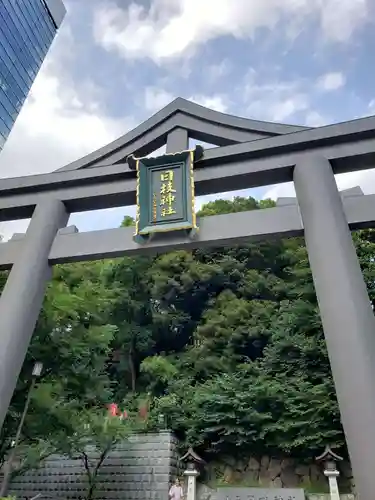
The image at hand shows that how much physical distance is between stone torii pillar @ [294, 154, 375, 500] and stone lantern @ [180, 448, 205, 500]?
977cm

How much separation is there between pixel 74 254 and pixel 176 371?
1347 cm

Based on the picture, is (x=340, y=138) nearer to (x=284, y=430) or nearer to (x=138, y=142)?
(x=138, y=142)

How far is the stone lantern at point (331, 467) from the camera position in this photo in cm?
1073

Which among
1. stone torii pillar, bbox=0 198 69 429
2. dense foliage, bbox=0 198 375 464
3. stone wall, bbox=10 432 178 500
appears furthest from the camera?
stone wall, bbox=10 432 178 500

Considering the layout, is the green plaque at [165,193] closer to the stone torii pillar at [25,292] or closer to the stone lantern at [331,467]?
the stone torii pillar at [25,292]

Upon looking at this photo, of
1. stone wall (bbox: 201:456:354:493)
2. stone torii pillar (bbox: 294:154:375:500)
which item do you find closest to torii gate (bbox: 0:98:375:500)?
stone torii pillar (bbox: 294:154:375:500)

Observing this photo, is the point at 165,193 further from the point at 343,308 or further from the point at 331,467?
the point at 331,467

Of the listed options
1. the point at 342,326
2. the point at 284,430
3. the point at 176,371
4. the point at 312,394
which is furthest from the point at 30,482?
the point at 342,326

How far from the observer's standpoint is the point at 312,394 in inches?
477

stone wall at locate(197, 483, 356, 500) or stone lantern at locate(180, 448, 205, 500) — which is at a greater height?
stone lantern at locate(180, 448, 205, 500)

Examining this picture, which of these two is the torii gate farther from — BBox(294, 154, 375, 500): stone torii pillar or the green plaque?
the green plaque

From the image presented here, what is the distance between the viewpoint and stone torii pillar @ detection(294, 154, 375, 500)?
3.43m

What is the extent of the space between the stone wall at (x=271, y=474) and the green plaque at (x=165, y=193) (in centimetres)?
983

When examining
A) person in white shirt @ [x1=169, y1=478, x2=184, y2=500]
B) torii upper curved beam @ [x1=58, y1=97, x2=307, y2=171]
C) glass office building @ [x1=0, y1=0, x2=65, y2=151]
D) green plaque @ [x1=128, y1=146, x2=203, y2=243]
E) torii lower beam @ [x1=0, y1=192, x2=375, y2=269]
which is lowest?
person in white shirt @ [x1=169, y1=478, x2=184, y2=500]
